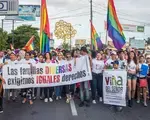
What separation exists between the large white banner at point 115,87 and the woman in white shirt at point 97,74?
0.40 m

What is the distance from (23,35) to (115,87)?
61.6m

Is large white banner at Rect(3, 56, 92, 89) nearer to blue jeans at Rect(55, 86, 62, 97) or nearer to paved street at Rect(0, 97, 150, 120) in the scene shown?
blue jeans at Rect(55, 86, 62, 97)

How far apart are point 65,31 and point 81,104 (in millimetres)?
41901

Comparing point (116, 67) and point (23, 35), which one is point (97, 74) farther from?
point (23, 35)

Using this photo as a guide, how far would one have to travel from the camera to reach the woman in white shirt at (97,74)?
10.9 metres

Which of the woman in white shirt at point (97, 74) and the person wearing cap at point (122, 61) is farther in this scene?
the woman in white shirt at point (97, 74)

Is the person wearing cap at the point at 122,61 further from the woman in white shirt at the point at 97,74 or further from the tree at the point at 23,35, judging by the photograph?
the tree at the point at 23,35

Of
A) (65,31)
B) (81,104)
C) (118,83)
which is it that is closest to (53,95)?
(81,104)

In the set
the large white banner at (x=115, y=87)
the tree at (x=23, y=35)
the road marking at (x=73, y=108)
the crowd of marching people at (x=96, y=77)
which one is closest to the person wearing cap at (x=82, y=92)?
the crowd of marching people at (x=96, y=77)

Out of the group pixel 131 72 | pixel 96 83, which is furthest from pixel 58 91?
pixel 131 72

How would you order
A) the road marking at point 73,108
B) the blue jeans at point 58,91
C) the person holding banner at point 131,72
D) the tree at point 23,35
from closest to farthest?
the road marking at point 73,108
the person holding banner at point 131,72
the blue jeans at point 58,91
the tree at point 23,35

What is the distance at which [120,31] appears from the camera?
12.2m

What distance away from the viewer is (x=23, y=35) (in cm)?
7038

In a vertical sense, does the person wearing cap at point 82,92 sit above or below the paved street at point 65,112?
above
